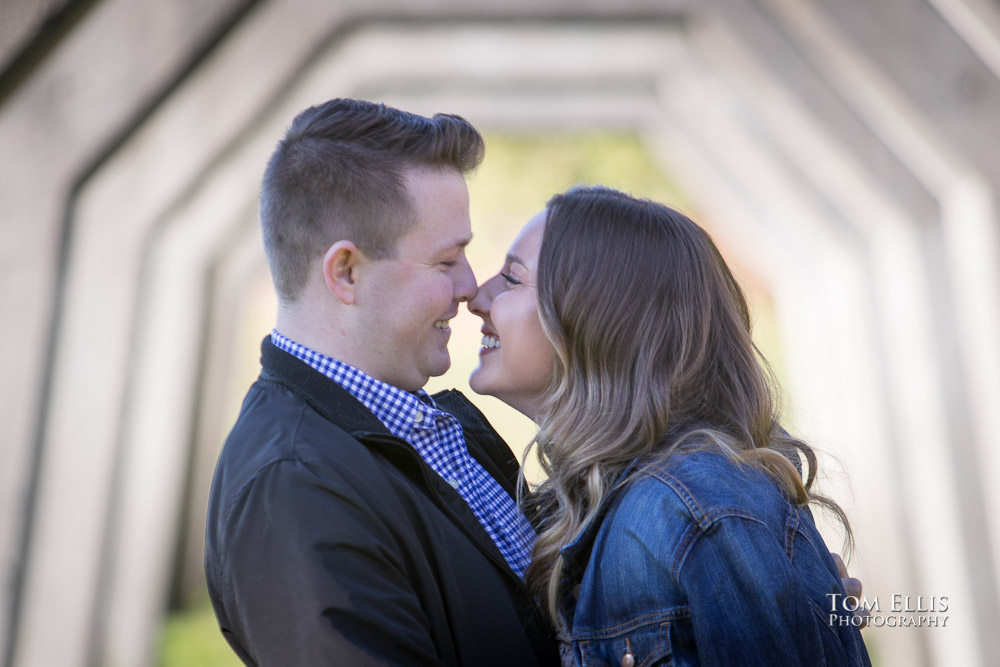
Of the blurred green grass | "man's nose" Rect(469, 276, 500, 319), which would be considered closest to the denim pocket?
"man's nose" Rect(469, 276, 500, 319)

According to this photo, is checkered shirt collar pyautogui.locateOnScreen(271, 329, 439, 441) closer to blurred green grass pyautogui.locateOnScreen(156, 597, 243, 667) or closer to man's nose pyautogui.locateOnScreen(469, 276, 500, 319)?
man's nose pyautogui.locateOnScreen(469, 276, 500, 319)

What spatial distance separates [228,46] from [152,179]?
1.33 metres

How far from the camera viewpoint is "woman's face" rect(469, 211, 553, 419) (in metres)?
3.07

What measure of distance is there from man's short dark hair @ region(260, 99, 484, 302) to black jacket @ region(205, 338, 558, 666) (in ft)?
1.07

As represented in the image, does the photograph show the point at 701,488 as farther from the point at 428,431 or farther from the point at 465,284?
the point at 465,284

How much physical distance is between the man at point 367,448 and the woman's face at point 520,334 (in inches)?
6.1

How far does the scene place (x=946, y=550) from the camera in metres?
7.36

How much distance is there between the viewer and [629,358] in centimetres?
→ 287

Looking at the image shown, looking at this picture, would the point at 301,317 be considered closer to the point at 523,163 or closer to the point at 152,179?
the point at 152,179

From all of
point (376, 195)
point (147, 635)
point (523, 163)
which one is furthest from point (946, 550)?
point (523, 163)

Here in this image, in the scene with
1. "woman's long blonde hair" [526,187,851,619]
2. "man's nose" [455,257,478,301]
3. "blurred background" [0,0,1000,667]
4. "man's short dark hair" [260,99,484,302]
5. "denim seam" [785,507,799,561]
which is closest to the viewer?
"denim seam" [785,507,799,561]

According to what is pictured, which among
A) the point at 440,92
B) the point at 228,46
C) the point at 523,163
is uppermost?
the point at 523,163

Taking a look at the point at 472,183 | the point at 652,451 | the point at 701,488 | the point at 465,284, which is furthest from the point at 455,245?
the point at 472,183

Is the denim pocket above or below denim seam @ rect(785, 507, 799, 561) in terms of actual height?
below
